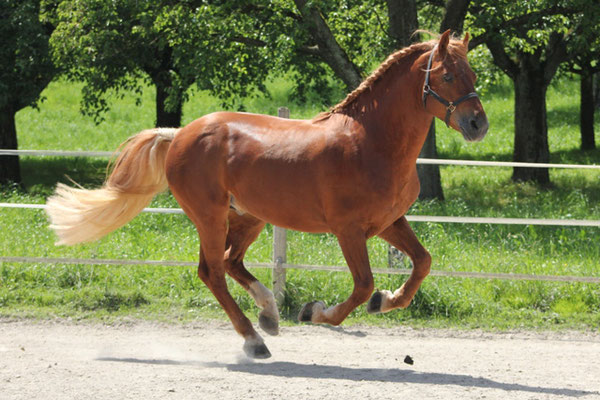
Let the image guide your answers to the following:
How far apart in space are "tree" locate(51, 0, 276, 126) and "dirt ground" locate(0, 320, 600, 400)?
21.3ft

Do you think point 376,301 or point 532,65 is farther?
point 532,65

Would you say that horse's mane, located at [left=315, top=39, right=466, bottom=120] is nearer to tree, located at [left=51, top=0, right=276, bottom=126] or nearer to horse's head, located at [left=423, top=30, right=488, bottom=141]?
horse's head, located at [left=423, top=30, right=488, bottom=141]

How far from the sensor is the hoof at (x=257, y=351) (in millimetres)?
5426

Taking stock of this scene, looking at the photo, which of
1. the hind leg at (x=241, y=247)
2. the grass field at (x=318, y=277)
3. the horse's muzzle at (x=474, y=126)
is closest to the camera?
the horse's muzzle at (x=474, y=126)

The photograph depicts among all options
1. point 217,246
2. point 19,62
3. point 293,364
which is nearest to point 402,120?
point 217,246

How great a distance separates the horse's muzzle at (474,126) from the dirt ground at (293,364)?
146 cm

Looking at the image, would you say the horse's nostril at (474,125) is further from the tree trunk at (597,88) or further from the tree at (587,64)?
the tree trunk at (597,88)

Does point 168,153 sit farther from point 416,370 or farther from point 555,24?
point 555,24

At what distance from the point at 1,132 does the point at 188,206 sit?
1179 cm

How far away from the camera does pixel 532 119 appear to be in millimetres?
14992

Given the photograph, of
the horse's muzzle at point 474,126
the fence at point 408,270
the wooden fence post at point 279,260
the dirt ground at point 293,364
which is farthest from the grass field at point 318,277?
the horse's muzzle at point 474,126

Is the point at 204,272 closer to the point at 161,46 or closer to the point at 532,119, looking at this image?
the point at 161,46

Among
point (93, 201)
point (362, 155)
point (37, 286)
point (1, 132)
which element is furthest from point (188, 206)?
point (1, 132)

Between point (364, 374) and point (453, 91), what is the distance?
189cm
